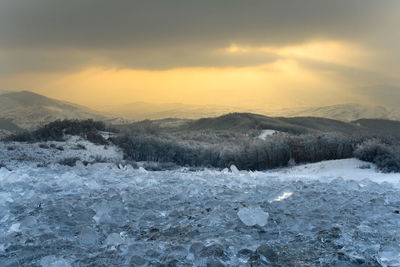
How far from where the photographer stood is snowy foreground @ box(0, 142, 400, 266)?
2639 mm

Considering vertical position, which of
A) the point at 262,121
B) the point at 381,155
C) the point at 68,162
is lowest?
the point at 68,162

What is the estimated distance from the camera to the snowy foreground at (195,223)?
2639 millimetres

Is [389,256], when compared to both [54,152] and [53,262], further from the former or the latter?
[54,152]

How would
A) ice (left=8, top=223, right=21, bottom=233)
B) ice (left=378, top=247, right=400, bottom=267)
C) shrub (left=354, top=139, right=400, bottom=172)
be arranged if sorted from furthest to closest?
shrub (left=354, top=139, right=400, bottom=172) → ice (left=8, top=223, right=21, bottom=233) → ice (left=378, top=247, right=400, bottom=267)

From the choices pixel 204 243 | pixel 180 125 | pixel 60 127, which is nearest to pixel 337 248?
pixel 204 243

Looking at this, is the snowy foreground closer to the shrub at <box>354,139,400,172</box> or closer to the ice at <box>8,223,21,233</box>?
the ice at <box>8,223,21,233</box>

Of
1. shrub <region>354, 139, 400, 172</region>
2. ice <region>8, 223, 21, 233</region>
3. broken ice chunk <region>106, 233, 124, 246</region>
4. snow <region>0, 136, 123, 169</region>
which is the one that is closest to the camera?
broken ice chunk <region>106, 233, 124, 246</region>

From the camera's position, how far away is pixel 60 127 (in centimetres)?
1366

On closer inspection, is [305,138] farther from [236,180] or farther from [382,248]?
[382,248]

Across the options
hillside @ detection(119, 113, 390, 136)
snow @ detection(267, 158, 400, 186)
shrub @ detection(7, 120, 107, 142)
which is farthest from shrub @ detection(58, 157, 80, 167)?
hillside @ detection(119, 113, 390, 136)

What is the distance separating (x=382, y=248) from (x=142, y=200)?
228cm

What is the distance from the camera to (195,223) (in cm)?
330

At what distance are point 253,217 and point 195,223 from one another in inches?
20.1

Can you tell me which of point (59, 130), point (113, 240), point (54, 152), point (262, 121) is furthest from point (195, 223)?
point (262, 121)
